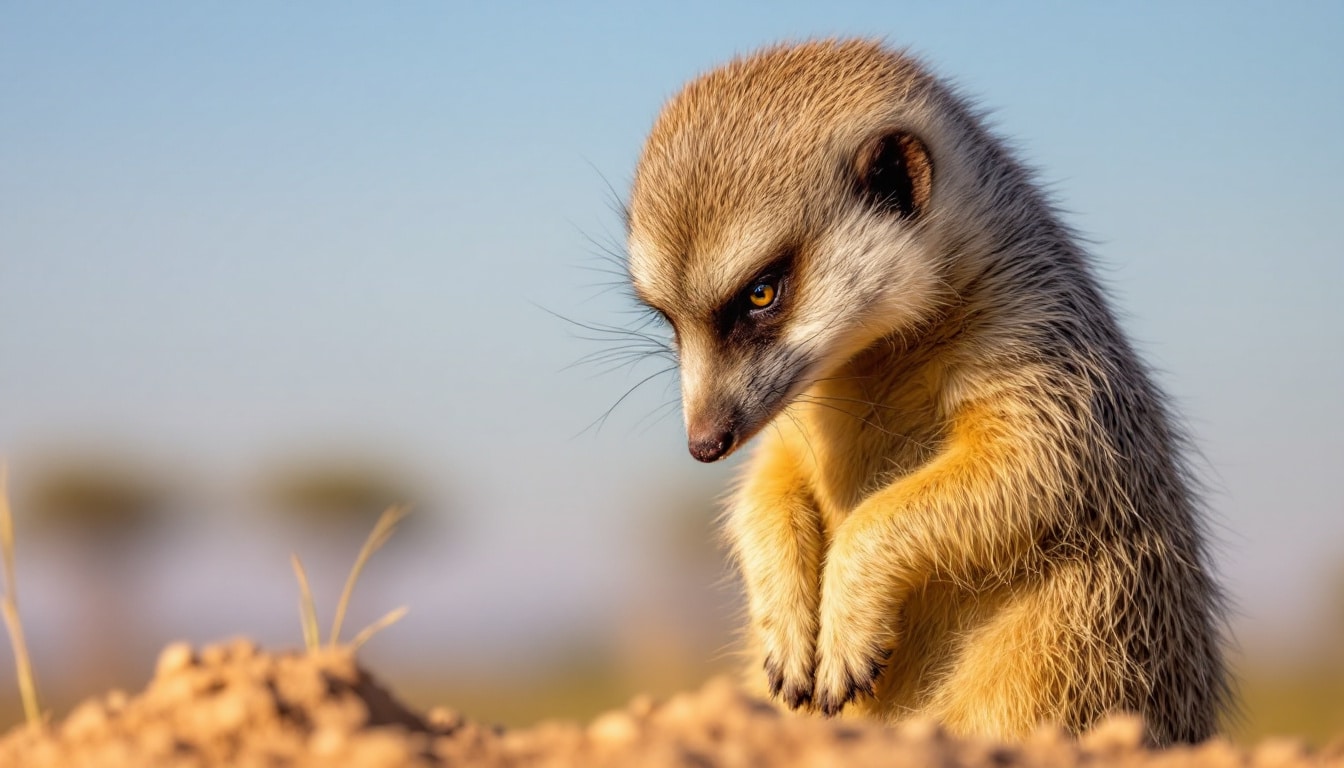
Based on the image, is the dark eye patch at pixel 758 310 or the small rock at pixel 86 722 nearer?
the small rock at pixel 86 722

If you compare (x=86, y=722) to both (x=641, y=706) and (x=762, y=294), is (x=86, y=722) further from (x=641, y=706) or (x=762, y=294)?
(x=762, y=294)

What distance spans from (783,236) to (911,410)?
0.71m

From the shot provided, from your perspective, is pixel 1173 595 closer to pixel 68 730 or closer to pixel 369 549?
pixel 369 549

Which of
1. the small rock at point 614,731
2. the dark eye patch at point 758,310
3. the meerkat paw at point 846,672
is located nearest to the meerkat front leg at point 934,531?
the meerkat paw at point 846,672

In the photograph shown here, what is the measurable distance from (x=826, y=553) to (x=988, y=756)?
233cm

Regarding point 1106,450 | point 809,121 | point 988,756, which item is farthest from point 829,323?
point 988,756

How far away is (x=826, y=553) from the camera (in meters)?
4.43

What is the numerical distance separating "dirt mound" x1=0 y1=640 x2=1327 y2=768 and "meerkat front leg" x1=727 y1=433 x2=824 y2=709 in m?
1.76

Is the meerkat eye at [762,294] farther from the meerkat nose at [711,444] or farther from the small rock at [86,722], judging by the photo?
the small rock at [86,722]

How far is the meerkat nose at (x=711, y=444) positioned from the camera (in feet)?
12.8

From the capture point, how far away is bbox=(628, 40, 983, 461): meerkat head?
3.95 m

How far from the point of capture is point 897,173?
13.8 ft

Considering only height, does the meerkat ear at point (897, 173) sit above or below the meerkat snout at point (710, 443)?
above

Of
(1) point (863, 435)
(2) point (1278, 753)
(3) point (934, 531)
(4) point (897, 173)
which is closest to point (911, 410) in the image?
(1) point (863, 435)
